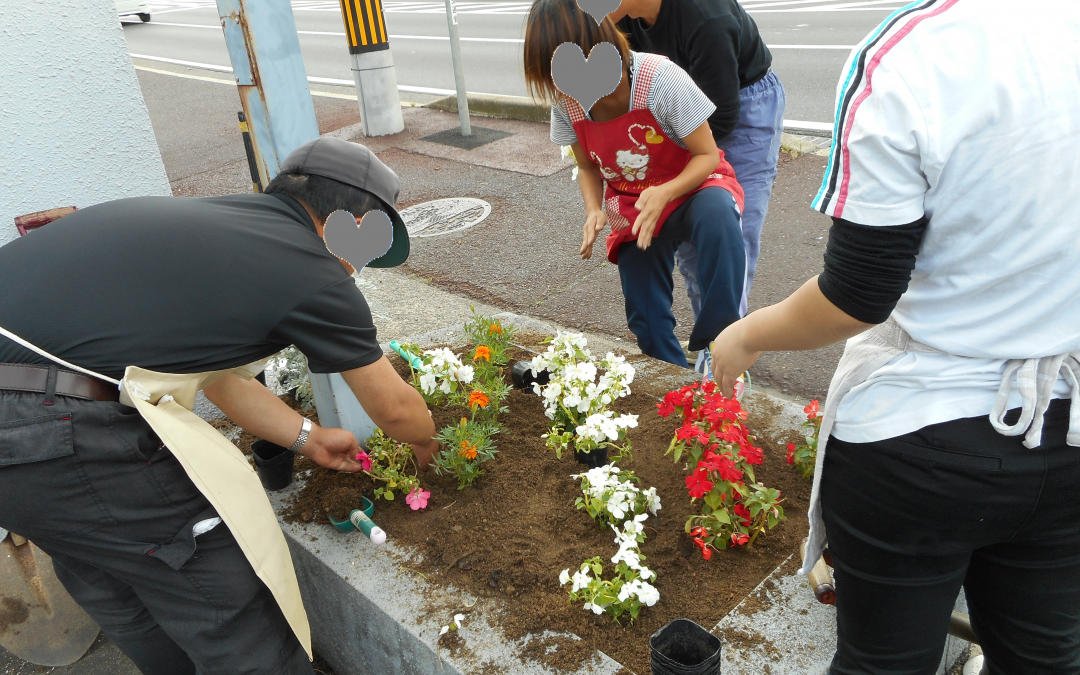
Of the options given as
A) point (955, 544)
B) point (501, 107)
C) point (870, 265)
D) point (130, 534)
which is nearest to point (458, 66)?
point (501, 107)

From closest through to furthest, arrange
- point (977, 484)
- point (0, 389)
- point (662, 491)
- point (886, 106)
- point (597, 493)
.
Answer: point (886, 106), point (977, 484), point (0, 389), point (597, 493), point (662, 491)

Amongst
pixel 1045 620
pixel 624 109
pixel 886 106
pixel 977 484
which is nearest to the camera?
pixel 886 106

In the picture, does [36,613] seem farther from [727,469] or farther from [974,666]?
[974,666]

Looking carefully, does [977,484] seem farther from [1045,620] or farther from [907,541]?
[1045,620]

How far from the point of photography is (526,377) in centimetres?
307

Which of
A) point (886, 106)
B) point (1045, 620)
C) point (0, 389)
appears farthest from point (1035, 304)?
point (0, 389)

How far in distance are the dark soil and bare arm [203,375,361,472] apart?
11cm

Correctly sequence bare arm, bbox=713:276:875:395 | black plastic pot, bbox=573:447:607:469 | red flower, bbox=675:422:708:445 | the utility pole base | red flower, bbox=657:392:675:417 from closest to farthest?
bare arm, bbox=713:276:875:395
red flower, bbox=675:422:708:445
red flower, bbox=657:392:675:417
black plastic pot, bbox=573:447:607:469
the utility pole base

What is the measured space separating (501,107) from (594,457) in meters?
7.50

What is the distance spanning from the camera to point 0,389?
5.53 ft

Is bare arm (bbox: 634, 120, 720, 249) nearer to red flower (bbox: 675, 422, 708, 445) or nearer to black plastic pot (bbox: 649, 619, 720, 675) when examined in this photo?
red flower (bbox: 675, 422, 708, 445)

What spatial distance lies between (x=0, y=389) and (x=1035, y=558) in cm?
205

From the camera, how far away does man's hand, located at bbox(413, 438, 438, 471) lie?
252 centimetres

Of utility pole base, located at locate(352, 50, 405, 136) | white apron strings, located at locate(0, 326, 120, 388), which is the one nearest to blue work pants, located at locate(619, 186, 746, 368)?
white apron strings, located at locate(0, 326, 120, 388)
